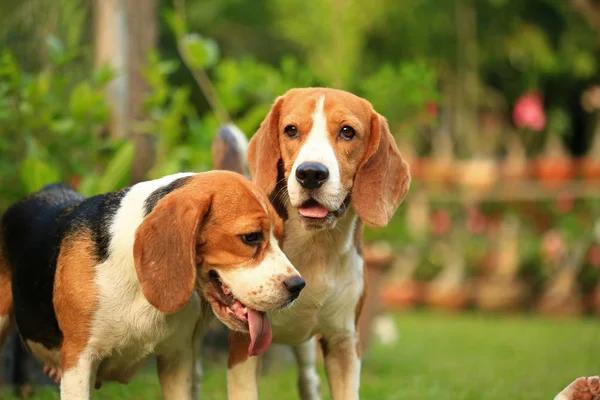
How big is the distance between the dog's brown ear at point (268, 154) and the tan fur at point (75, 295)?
951 millimetres

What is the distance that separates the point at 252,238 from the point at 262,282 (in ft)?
0.65

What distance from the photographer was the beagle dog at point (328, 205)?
4738mm

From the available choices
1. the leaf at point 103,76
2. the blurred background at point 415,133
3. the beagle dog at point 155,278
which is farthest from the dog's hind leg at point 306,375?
the leaf at point 103,76

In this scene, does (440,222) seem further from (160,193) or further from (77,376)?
(77,376)

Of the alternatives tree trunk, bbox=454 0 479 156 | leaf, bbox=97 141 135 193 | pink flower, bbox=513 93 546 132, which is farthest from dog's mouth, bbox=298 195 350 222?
tree trunk, bbox=454 0 479 156

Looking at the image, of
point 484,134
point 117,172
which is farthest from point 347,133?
point 484,134

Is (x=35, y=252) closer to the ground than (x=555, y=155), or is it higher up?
closer to the ground

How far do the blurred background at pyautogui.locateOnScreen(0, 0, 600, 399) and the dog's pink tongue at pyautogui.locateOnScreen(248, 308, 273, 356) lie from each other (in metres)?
2.34

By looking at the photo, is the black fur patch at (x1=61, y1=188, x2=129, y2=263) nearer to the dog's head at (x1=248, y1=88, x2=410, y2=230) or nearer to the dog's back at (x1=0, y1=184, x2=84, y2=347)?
the dog's back at (x1=0, y1=184, x2=84, y2=347)

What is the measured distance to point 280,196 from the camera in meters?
5.01

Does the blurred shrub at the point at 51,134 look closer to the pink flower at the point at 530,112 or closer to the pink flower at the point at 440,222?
the pink flower at the point at 440,222

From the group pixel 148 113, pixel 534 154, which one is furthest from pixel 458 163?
pixel 148 113

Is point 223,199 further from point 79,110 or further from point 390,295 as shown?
point 390,295

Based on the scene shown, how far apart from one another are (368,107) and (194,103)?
1549 centimetres
